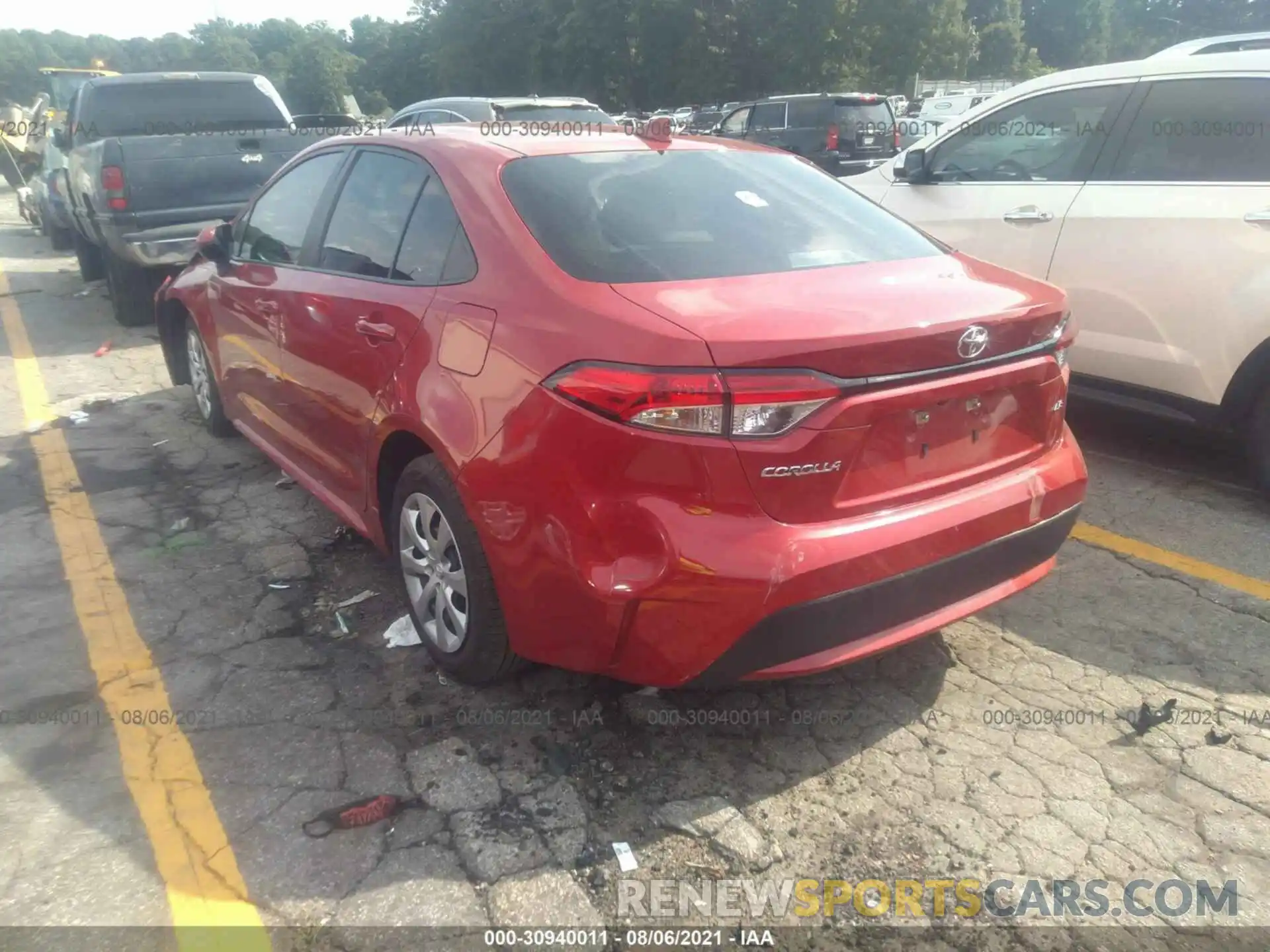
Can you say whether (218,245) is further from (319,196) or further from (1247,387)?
(1247,387)

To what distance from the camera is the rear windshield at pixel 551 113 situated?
1110cm

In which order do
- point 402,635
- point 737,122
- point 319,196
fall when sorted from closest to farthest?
point 402,635 → point 319,196 → point 737,122

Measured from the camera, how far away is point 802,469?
2344 mm

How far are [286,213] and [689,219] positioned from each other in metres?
2.06

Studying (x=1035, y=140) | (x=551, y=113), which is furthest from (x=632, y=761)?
(x=551, y=113)

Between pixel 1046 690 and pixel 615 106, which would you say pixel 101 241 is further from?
pixel 615 106

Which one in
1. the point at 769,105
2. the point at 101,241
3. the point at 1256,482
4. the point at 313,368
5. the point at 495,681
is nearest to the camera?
the point at 495,681

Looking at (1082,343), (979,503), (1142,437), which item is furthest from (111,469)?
(1142,437)

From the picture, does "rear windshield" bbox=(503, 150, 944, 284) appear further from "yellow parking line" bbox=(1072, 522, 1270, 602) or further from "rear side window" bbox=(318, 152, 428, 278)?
"yellow parking line" bbox=(1072, 522, 1270, 602)

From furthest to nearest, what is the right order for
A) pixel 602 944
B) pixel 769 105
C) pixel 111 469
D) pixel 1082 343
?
1. pixel 769 105
2. pixel 111 469
3. pixel 1082 343
4. pixel 602 944

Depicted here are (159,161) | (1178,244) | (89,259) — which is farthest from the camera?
(89,259)

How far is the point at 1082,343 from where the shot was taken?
4758mm

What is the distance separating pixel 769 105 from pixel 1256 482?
1417 centimetres

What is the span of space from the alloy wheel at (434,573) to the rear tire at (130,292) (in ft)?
21.1
